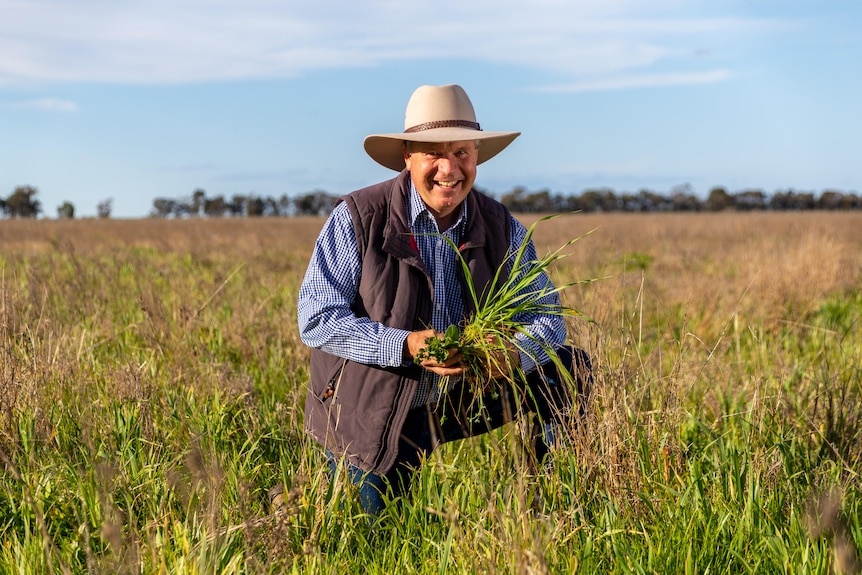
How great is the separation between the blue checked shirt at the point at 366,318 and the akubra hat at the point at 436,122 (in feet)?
0.75

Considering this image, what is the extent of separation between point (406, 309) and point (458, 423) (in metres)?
0.48

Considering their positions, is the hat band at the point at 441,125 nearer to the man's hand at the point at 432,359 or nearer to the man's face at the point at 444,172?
the man's face at the point at 444,172

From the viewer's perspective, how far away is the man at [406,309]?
2828 mm

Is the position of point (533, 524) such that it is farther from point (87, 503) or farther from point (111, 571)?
point (87, 503)

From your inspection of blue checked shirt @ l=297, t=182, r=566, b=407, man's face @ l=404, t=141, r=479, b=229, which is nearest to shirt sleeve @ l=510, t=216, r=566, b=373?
blue checked shirt @ l=297, t=182, r=566, b=407

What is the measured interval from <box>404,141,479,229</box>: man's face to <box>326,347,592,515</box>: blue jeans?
674 millimetres

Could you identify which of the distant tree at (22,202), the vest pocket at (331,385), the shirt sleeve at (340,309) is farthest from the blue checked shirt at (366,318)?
the distant tree at (22,202)

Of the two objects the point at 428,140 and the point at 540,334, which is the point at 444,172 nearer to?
the point at 428,140

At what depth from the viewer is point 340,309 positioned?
2877 mm

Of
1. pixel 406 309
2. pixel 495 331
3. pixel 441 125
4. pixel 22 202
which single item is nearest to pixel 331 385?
pixel 406 309

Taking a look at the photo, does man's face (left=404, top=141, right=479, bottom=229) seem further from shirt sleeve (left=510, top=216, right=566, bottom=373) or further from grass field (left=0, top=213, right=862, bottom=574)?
grass field (left=0, top=213, right=862, bottom=574)

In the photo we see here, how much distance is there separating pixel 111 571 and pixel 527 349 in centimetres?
144

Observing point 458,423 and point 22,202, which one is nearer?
point 458,423

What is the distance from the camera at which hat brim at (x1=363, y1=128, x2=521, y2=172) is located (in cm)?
281
